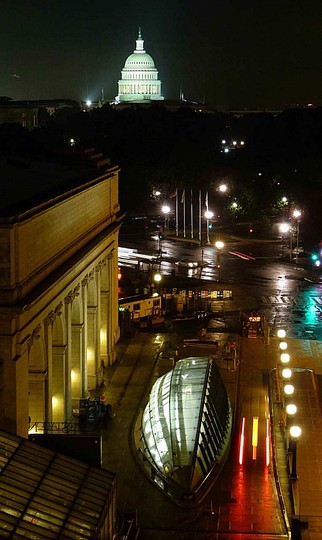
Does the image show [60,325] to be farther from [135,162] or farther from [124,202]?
[135,162]

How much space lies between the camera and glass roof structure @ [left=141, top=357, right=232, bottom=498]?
4191 centimetres

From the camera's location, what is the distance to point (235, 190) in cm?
14738

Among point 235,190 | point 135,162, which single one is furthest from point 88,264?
point 135,162

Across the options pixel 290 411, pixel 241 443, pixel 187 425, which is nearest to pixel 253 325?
pixel 241 443

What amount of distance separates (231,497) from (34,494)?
11729 millimetres

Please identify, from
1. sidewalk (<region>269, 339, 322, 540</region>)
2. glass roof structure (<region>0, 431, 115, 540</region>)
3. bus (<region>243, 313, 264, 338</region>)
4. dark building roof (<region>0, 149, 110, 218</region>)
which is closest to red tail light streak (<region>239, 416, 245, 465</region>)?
sidewalk (<region>269, 339, 322, 540</region>)

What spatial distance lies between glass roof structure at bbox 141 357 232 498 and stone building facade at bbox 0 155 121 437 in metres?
4.26

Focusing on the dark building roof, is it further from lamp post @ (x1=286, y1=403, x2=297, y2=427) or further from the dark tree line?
the dark tree line

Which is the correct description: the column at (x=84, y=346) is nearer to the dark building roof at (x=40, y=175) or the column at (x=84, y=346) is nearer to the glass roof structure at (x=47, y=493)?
the dark building roof at (x=40, y=175)

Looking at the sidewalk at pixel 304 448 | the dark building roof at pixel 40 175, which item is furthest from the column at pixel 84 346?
the sidewalk at pixel 304 448

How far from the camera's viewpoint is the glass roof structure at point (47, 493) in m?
30.2

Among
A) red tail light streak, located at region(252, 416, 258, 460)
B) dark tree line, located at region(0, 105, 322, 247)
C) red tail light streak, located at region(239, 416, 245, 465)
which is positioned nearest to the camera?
red tail light streak, located at region(239, 416, 245, 465)

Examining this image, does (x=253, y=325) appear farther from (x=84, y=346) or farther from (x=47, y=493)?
(x=47, y=493)

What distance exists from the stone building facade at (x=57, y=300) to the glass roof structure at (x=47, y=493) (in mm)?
4548
